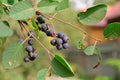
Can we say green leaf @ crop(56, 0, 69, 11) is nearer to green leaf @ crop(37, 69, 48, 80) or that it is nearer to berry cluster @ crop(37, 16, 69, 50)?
berry cluster @ crop(37, 16, 69, 50)

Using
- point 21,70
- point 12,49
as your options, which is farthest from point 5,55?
point 21,70

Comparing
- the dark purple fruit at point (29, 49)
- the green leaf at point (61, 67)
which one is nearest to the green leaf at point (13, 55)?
the dark purple fruit at point (29, 49)

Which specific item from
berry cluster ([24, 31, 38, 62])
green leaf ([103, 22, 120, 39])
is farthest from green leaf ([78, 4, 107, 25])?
berry cluster ([24, 31, 38, 62])

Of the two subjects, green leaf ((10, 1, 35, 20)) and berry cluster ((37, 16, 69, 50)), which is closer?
green leaf ((10, 1, 35, 20))

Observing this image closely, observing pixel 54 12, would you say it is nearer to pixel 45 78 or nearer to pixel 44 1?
pixel 44 1

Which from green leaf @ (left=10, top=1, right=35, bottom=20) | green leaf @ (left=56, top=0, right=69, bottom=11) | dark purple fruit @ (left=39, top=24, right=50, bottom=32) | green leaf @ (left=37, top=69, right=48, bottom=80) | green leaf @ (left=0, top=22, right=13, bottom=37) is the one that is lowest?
green leaf @ (left=37, top=69, right=48, bottom=80)

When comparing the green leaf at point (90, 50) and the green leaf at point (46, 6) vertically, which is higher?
the green leaf at point (46, 6)

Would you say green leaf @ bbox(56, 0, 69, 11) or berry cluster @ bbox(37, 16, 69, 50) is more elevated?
green leaf @ bbox(56, 0, 69, 11)

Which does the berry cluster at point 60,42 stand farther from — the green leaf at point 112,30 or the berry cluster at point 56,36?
the green leaf at point 112,30
